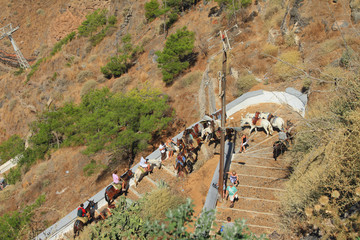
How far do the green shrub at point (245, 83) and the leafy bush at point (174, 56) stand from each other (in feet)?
25.4

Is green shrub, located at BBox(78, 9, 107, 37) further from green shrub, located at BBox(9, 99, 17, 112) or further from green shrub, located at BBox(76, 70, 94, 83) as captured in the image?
green shrub, located at BBox(9, 99, 17, 112)

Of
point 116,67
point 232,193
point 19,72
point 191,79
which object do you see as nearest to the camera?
point 232,193

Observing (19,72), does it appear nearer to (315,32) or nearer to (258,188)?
(315,32)

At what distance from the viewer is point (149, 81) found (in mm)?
24531

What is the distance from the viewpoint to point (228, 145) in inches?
413

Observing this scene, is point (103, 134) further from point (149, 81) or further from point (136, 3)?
point (136, 3)

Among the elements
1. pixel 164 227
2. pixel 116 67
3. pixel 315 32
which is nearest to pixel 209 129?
pixel 164 227

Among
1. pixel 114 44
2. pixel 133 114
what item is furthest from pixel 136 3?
pixel 133 114

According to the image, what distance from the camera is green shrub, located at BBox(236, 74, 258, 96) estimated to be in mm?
15859

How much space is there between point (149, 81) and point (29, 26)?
4262cm

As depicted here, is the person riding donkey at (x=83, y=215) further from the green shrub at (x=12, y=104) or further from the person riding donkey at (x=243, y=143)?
the green shrub at (x=12, y=104)

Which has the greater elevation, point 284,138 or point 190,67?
point 284,138

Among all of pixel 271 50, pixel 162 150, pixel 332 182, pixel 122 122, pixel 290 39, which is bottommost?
pixel 271 50

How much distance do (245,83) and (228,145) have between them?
22.1 ft
